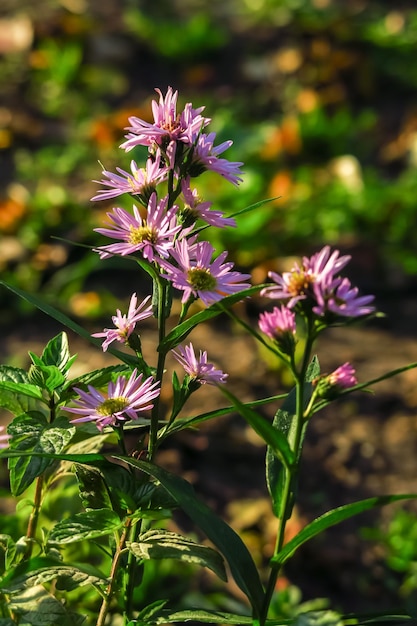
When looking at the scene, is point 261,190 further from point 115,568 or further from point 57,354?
point 115,568

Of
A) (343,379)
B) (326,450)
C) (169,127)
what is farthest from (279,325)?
(326,450)

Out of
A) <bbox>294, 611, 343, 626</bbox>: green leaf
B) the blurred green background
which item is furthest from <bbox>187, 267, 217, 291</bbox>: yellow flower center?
the blurred green background

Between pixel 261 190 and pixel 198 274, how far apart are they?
271 cm

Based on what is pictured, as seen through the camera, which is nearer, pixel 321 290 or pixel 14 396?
pixel 321 290

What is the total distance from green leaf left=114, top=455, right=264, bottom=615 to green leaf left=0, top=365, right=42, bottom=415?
21 centimetres

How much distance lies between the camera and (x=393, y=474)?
260 cm

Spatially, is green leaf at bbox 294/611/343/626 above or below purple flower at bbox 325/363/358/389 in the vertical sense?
below

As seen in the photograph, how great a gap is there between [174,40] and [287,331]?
4683mm

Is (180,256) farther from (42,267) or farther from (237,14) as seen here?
(237,14)

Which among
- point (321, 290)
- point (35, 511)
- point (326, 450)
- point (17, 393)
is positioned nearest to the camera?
point (321, 290)

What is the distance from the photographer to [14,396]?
1.47 metres

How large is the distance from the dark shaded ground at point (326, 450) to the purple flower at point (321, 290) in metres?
1.33

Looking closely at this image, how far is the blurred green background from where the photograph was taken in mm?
3535

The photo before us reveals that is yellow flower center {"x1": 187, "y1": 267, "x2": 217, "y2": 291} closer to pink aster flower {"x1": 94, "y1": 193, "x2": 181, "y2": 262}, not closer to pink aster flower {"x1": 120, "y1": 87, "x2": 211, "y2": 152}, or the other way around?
pink aster flower {"x1": 94, "y1": 193, "x2": 181, "y2": 262}
